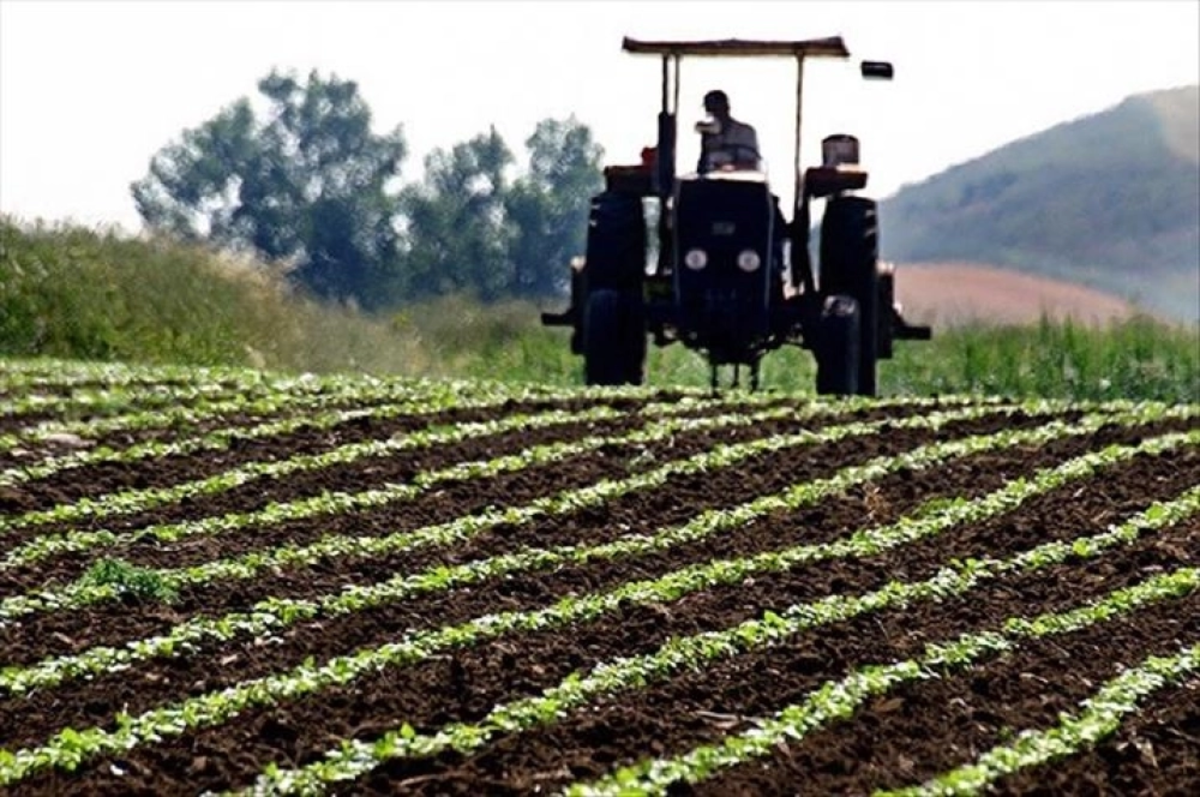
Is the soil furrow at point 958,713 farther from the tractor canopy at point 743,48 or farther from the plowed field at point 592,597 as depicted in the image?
the tractor canopy at point 743,48

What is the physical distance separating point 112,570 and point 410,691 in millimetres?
1655

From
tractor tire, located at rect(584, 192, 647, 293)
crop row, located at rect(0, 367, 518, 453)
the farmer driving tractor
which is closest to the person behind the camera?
crop row, located at rect(0, 367, 518, 453)

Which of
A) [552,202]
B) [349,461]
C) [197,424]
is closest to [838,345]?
[197,424]

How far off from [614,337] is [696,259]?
68 centimetres

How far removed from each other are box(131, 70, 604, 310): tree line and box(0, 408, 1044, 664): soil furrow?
30.3 metres

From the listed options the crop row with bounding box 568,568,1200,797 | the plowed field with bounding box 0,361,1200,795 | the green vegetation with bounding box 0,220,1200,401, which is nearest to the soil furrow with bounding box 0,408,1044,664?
the plowed field with bounding box 0,361,1200,795

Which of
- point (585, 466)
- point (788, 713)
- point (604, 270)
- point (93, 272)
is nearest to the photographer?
point (788, 713)

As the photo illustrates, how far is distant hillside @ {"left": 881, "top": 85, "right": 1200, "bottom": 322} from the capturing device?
101 feet

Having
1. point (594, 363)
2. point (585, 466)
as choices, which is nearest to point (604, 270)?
point (594, 363)

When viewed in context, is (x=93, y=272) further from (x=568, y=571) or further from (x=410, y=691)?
(x=410, y=691)

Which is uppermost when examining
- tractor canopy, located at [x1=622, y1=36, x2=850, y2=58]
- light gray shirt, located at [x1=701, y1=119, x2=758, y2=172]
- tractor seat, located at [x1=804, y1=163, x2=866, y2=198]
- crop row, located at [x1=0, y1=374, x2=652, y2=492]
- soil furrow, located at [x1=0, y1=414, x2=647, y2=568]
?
tractor canopy, located at [x1=622, y1=36, x2=850, y2=58]

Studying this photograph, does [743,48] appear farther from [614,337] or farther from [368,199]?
[368,199]

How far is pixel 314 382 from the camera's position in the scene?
534 inches

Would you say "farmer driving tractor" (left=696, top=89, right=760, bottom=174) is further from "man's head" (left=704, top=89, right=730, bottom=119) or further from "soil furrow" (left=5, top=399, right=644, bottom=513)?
"soil furrow" (left=5, top=399, right=644, bottom=513)
